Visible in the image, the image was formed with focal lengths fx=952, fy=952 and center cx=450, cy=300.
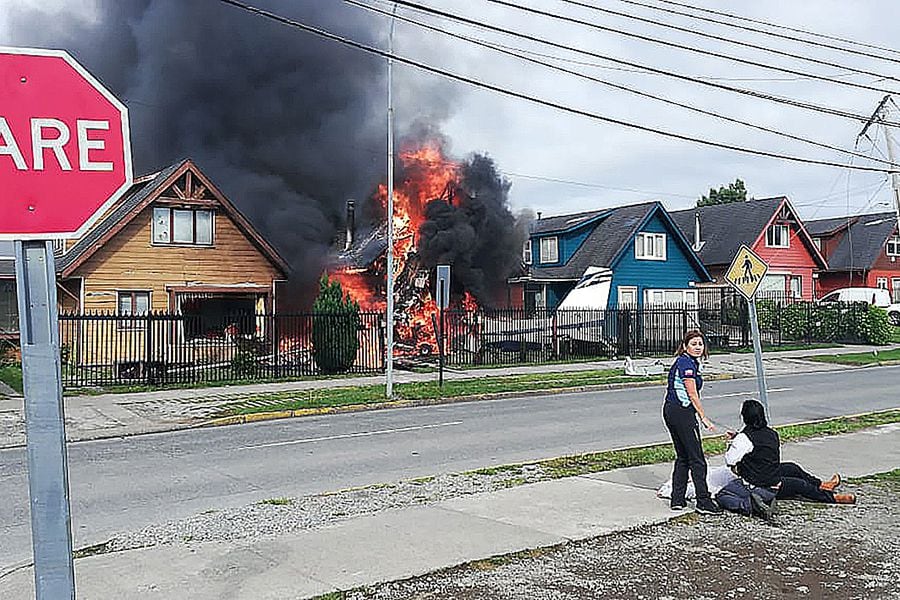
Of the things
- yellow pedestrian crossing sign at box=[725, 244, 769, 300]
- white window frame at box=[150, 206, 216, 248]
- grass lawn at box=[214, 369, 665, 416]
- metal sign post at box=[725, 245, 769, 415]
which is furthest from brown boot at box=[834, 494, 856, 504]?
white window frame at box=[150, 206, 216, 248]

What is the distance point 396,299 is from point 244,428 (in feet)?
60.6

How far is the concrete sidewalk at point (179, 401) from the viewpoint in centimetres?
1568

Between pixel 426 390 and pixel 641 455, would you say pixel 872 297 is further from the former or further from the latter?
pixel 641 455

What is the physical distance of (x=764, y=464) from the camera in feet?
26.0

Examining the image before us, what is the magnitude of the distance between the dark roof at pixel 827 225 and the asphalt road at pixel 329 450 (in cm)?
4107

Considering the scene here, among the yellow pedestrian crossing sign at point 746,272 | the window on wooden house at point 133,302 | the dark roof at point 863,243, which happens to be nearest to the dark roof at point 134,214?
the window on wooden house at point 133,302

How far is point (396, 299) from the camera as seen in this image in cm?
3388

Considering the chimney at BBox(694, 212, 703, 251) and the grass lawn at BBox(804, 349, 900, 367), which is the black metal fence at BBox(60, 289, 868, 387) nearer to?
the grass lawn at BBox(804, 349, 900, 367)

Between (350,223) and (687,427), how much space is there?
2916 centimetres

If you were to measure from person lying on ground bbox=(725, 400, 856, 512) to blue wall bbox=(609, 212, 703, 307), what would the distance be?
107 ft

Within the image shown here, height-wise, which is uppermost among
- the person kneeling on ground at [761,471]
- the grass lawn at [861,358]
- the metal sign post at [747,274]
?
the metal sign post at [747,274]

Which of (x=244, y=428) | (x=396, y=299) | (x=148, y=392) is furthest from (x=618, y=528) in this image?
(x=396, y=299)

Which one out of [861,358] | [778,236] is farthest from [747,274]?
[778,236]

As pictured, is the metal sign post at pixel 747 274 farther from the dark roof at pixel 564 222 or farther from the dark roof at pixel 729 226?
the dark roof at pixel 729 226
